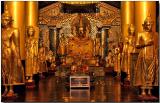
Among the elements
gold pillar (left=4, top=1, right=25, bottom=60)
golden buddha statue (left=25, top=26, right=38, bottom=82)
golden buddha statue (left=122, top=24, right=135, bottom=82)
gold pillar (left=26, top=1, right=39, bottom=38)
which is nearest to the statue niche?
gold pillar (left=26, top=1, right=39, bottom=38)

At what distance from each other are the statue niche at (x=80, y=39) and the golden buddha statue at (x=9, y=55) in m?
12.7

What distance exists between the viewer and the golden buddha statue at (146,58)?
7441mm

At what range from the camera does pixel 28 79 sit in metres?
10.7

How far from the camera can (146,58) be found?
7.50 metres

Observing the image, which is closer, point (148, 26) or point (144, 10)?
point (148, 26)

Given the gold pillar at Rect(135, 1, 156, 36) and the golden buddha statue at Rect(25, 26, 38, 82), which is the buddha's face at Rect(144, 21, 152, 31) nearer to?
the gold pillar at Rect(135, 1, 156, 36)

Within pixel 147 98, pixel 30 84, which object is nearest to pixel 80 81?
pixel 30 84

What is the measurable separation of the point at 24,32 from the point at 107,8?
10729 mm

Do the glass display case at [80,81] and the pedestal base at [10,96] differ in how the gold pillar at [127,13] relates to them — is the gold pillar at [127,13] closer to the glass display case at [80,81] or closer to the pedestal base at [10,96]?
the glass display case at [80,81]

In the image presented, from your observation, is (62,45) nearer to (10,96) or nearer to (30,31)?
(30,31)

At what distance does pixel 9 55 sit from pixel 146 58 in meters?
2.77

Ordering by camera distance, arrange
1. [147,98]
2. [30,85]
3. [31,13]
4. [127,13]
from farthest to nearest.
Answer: [127,13] < [31,13] < [30,85] < [147,98]

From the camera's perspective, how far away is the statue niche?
2053 centimetres

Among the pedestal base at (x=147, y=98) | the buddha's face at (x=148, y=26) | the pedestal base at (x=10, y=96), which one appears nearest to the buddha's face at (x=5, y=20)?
the pedestal base at (x=10, y=96)
